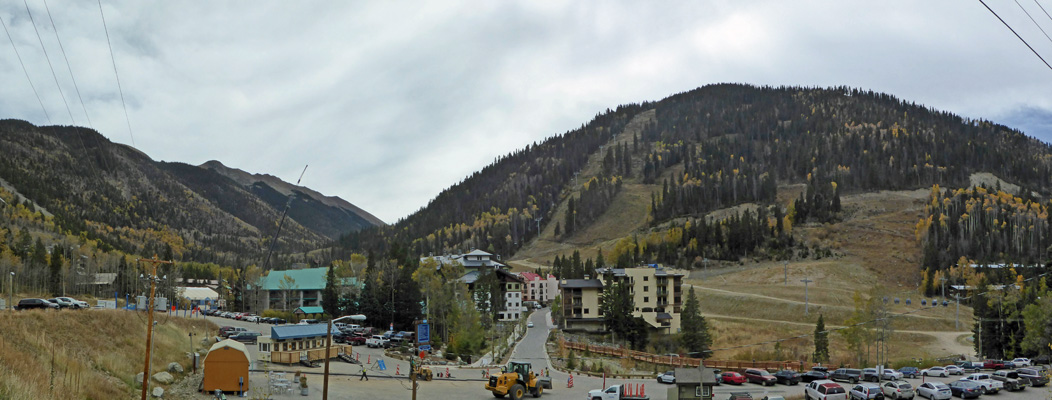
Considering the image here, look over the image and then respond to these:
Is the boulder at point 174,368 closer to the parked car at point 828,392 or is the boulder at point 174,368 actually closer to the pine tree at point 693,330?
the parked car at point 828,392

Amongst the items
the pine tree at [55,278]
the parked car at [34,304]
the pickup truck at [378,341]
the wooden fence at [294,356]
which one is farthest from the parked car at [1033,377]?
the pine tree at [55,278]

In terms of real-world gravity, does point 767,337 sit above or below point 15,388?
below

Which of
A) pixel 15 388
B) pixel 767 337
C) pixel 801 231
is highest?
pixel 801 231

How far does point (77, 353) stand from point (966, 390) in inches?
1950

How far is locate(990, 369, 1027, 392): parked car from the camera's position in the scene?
44.9m

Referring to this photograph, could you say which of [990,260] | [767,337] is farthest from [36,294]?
[990,260]

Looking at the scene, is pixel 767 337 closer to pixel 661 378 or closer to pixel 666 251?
pixel 661 378

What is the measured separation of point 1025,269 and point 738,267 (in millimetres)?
53334

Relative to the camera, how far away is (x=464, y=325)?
248 feet

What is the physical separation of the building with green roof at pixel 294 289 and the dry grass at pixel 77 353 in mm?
69924

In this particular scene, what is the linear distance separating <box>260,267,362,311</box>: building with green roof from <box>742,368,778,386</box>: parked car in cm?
9138

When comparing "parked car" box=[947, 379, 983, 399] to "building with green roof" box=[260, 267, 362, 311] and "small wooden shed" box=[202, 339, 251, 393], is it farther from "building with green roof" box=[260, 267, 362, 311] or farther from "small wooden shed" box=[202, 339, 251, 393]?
"building with green roof" box=[260, 267, 362, 311]

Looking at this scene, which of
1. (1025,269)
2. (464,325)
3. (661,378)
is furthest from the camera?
(1025,269)

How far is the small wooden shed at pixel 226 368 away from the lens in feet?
130
